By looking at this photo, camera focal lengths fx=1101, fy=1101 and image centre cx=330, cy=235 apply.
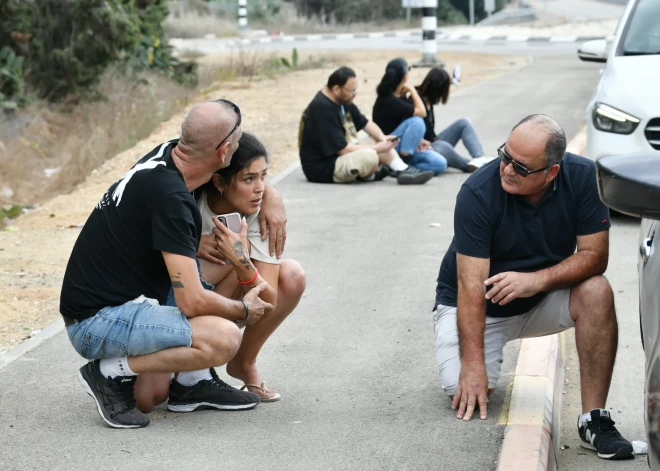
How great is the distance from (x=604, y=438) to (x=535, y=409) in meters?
0.33

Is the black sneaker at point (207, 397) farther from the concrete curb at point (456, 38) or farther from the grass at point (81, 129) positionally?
the concrete curb at point (456, 38)

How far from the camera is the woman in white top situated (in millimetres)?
4852

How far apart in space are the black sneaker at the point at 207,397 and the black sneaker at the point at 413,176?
21.2 feet

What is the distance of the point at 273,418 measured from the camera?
4957 millimetres

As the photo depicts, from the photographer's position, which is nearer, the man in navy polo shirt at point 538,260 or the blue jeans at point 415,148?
the man in navy polo shirt at point 538,260

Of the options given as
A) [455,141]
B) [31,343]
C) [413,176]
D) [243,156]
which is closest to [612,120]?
[413,176]

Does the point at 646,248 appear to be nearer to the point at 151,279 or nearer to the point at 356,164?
the point at 151,279

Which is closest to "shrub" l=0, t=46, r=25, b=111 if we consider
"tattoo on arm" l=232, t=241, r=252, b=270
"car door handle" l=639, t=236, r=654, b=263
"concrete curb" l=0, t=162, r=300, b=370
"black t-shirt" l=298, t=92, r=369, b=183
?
"black t-shirt" l=298, t=92, r=369, b=183

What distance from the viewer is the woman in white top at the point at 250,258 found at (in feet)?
15.9

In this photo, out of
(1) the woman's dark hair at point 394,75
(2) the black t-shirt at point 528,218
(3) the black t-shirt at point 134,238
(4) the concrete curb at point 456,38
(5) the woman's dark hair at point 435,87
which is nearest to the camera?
(3) the black t-shirt at point 134,238

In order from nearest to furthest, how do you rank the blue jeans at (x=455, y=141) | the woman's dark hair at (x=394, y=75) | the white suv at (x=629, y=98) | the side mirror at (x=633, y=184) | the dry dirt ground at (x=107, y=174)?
the side mirror at (x=633, y=184), the dry dirt ground at (x=107, y=174), the white suv at (x=629, y=98), the woman's dark hair at (x=394, y=75), the blue jeans at (x=455, y=141)

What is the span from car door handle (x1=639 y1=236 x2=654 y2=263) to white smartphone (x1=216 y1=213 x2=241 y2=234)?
1.75 metres

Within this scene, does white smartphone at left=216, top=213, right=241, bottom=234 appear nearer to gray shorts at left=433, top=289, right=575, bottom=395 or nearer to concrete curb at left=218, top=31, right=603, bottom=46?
gray shorts at left=433, top=289, right=575, bottom=395

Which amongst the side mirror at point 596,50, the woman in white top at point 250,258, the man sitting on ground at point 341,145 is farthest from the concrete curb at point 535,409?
the man sitting on ground at point 341,145
